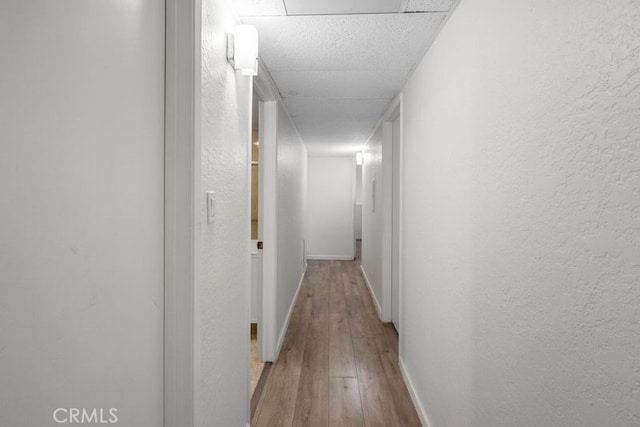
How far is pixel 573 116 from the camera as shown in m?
0.76

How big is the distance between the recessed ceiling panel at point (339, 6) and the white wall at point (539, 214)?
0.32 metres

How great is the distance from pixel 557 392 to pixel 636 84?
72 cm

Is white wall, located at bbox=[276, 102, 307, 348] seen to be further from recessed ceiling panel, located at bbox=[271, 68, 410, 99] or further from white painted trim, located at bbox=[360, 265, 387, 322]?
white painted trim, located at bbox=[360, 265, 387, 322]

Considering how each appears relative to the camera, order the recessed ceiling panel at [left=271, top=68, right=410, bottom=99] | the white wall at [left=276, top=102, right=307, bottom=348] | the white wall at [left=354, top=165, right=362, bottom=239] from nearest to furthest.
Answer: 1. the recessed ceiling panel at [left=271, top=68, right=410, bottom=99]
2. the white wall at [left=276, top=102, right=307, bottom=348]
3. the white wall at [left=354, top=165, right=362, bottom=239]

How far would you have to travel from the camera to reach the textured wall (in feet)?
3.89

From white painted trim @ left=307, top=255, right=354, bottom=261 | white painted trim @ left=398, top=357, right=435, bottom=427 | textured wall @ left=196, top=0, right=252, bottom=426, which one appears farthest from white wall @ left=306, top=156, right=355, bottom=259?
textured wall @ left=196, top=0, right=252, bottom=426

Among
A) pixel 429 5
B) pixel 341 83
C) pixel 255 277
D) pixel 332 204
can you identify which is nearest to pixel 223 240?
pixel 429 5

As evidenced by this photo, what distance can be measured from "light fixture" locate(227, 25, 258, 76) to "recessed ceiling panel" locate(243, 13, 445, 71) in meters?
0.23

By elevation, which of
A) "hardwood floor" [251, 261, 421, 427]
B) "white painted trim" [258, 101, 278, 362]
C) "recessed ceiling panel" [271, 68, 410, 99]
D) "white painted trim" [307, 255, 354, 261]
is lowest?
"hardwood floor" [251, 261, 421, 427]

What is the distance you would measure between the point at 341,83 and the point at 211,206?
5.55 ft

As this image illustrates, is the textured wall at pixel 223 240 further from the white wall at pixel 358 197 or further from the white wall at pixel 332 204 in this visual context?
the white wall at pixel 358 197

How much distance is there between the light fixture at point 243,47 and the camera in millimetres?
1439

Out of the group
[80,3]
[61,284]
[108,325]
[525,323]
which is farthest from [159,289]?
[525,323]

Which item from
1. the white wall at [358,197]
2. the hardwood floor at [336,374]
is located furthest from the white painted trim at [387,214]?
the white wall at [358,197]
